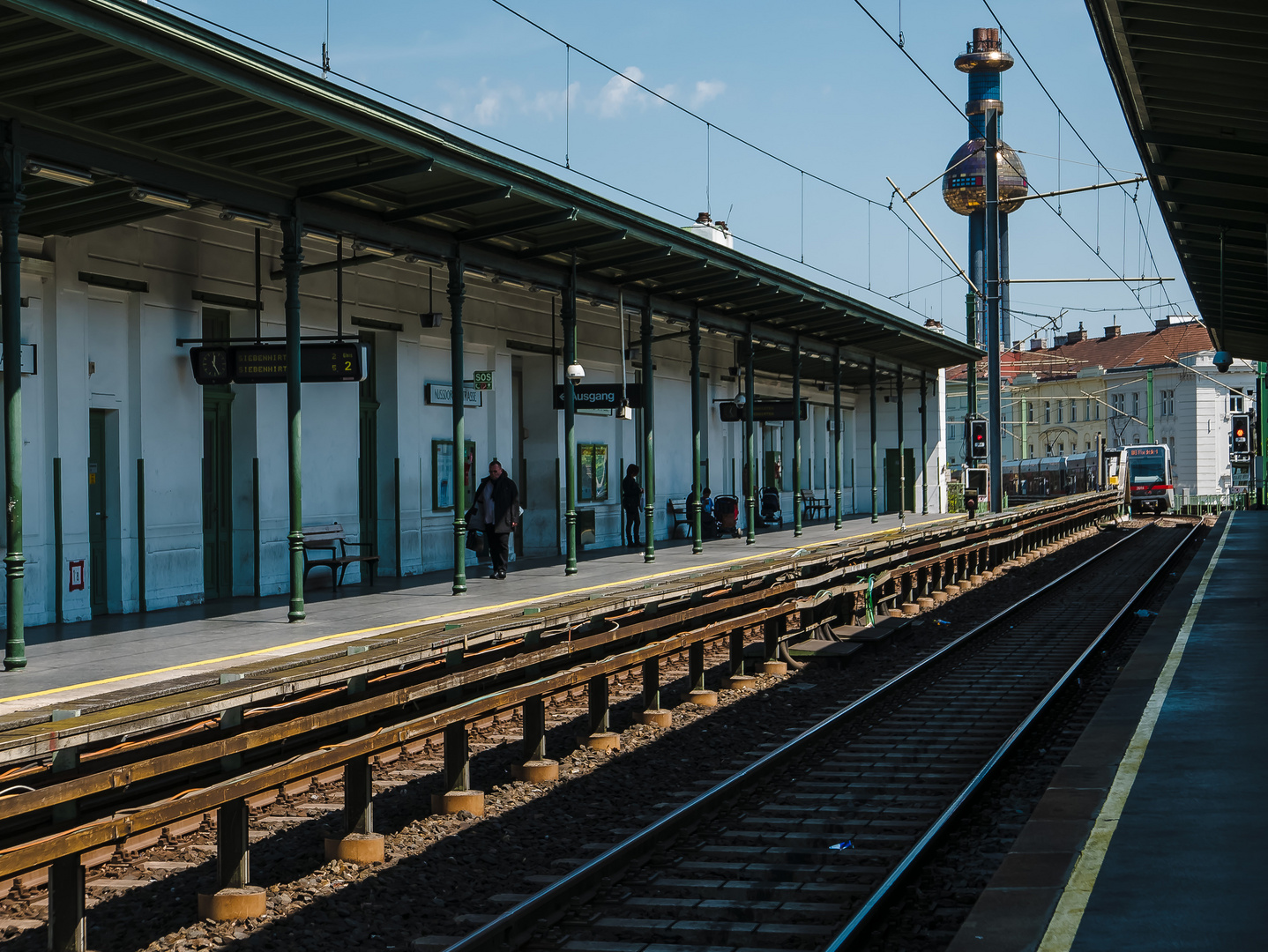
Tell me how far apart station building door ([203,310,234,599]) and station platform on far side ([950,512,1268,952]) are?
431 inches

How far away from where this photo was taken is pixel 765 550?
25031mm

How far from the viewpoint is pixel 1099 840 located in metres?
6.19

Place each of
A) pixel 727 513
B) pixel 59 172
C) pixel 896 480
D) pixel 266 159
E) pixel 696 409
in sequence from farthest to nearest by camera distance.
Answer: pixel 896 480
pixel 727 513
pixel 696 409
pixel 266 159
pixel 59 172

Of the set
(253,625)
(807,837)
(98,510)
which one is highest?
(98,510)

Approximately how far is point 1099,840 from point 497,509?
538 inches

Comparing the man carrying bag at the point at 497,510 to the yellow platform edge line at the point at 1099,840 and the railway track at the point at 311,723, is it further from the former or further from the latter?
the yellow platform edge line at the point at 1099,840

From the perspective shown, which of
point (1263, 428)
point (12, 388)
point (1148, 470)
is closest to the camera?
point (12, 388)

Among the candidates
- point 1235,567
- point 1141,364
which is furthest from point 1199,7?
point 1141,364

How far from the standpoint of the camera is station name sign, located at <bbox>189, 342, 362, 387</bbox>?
593 inches

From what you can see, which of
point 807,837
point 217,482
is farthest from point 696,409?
point 807,837

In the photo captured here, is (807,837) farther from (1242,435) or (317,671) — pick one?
(1242,435)

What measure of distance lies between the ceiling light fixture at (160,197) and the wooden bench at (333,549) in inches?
231

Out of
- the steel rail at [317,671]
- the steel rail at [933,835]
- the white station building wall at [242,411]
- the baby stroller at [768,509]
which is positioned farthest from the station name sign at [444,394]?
the baby stroller at [768,509]

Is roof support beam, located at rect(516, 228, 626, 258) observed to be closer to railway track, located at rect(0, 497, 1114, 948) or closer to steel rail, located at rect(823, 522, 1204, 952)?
railway track, located at rect(0, 497, 1114, 948)
